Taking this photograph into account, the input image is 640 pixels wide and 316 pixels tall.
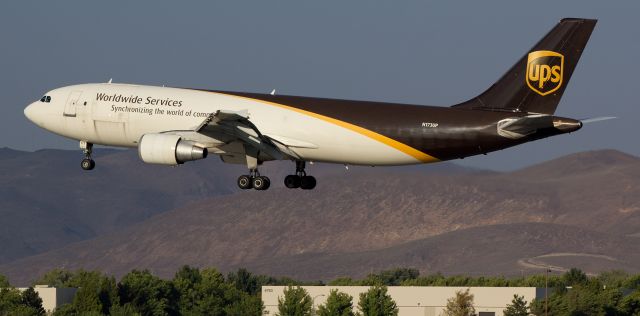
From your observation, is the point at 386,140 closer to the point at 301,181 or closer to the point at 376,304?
the point at 301,181

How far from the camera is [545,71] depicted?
80250 millimetres

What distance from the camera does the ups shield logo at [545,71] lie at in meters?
79.8

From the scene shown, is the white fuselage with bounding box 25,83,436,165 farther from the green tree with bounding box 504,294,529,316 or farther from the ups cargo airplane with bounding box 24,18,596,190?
the green tree with bounding box 504,294,529,316

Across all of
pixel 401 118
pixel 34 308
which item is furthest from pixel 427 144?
pixel 34 308

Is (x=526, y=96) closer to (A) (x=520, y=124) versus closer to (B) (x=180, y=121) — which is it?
(A) (x=520, y=124)

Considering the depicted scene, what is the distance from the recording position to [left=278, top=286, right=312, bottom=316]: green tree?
184 m

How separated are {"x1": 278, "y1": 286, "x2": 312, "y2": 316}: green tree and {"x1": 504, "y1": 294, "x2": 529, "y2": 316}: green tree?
2406 centimetres

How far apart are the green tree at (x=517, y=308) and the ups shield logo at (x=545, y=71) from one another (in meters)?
103

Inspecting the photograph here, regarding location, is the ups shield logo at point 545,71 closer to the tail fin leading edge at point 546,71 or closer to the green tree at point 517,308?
the tail fin leading edge at point 546,71

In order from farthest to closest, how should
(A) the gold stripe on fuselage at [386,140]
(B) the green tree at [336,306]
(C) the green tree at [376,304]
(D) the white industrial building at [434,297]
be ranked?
1. (D) the white industrial building at [434,297]
2. (C) the green tree at [376,304]
3. (B) the green tree at [336,306]
4. (A) the gold stripe on fuselage at [386,140]

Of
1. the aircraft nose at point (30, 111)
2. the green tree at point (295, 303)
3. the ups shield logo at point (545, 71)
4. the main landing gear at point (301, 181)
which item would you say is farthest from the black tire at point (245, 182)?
the green tree at point (295, 303)

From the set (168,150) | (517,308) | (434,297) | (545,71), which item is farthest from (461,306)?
(545,71)

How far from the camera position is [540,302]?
7298 inches

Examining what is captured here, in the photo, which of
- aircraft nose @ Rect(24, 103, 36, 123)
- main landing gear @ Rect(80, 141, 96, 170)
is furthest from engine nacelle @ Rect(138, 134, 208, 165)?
aircraft nose @ Rect(24, 103, 36, 123)
